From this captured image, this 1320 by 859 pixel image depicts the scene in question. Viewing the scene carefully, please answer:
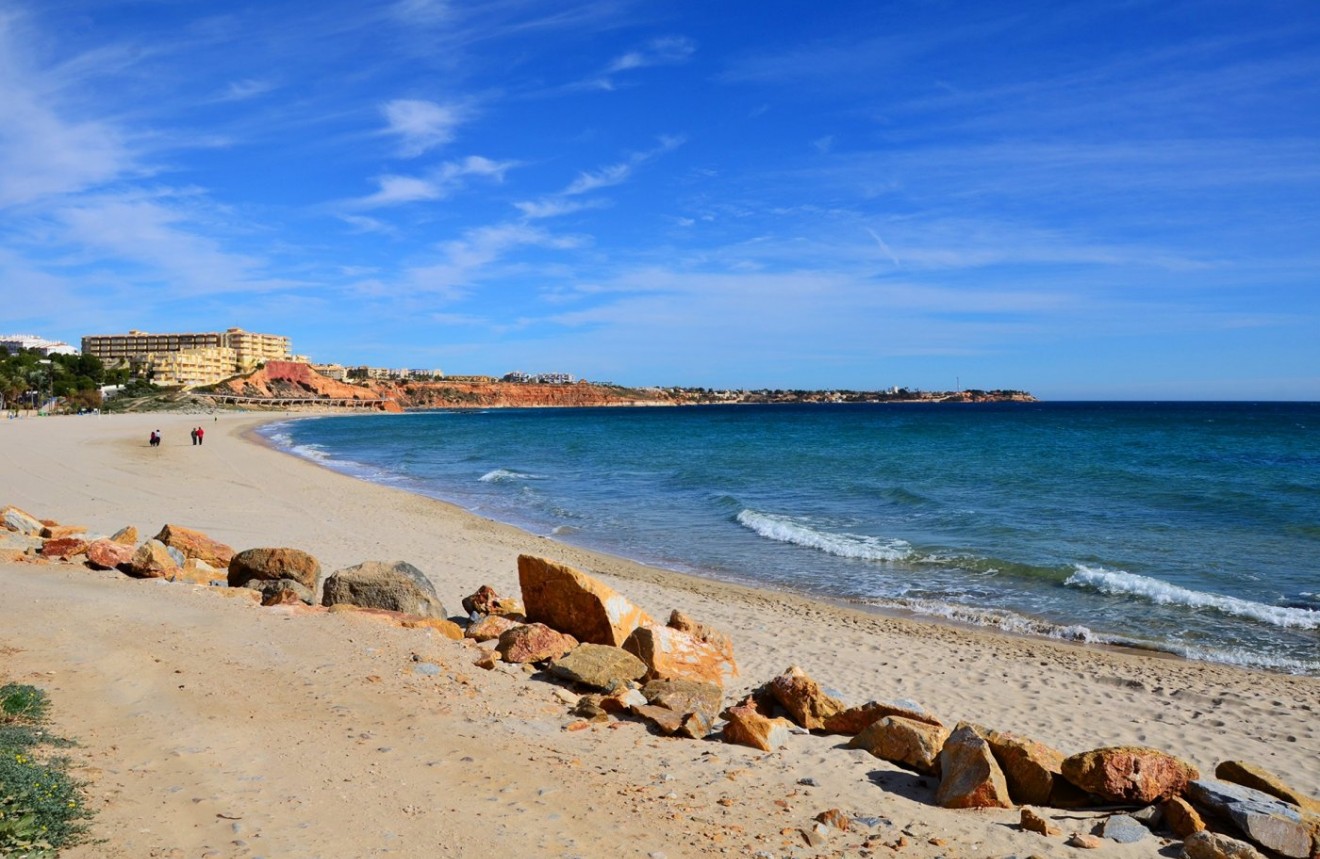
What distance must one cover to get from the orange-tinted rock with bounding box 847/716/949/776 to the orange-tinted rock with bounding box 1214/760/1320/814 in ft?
6.31

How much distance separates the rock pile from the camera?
5105mm

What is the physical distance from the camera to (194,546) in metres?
12.0

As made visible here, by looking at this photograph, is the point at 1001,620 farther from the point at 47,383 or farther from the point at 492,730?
the point at 47,383

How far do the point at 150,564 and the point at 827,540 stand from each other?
13135 millimetres

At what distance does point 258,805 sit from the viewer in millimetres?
4672

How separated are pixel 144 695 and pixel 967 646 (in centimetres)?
935

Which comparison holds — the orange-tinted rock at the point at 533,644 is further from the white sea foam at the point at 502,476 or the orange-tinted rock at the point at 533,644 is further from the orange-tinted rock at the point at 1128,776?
the white sea foam at the point at 502,476

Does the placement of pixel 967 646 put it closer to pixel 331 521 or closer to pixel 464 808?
pixel 464 808

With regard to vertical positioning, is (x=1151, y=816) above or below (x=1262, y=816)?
below

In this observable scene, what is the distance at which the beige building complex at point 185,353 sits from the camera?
15025 cm

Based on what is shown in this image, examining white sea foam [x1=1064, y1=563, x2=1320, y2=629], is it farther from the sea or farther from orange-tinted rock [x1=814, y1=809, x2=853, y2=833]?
orange-tinted rock [x1=814, y1=809, x2=853, y2=833]

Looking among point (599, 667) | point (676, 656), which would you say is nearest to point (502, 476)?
point (676, 656)

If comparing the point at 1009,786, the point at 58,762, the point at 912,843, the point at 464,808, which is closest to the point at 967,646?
the point at 1009,786

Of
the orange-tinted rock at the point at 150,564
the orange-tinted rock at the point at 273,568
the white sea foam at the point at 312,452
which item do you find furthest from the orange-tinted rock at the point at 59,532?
the white sea foam at the point at 312,452
